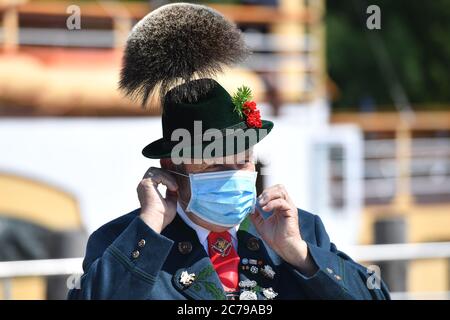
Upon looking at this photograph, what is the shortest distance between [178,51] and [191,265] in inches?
21.0

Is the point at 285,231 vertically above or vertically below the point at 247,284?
above

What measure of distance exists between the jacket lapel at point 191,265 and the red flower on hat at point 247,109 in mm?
316

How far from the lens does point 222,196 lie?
8.80ft

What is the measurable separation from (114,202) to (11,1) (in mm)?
1579

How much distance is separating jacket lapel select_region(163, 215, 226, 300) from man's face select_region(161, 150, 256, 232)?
0.05 metres

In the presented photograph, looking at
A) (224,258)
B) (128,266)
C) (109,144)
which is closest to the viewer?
(128,266)

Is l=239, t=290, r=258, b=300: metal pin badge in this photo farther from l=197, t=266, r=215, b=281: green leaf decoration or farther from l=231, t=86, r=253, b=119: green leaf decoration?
l=231, t=86, r=253, b=119: green leaf decoration

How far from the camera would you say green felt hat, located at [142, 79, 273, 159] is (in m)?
2.65
